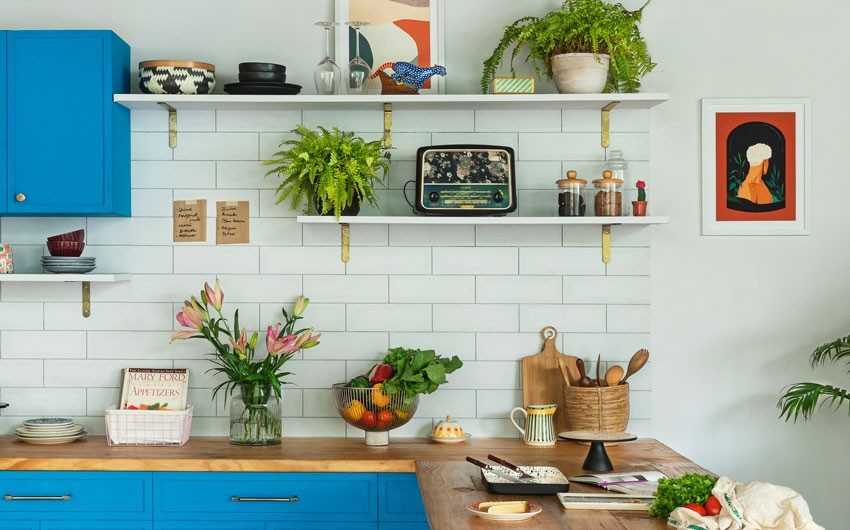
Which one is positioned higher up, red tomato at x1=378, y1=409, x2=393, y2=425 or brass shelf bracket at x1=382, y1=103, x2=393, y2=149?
brass shelf bracket at x1=382, y1=103, x2=393, y2=149

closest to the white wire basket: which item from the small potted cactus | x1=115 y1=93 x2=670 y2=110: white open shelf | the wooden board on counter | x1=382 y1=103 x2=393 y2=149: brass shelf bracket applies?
the wooden board on counter

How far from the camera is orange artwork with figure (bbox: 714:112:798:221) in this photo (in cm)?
392

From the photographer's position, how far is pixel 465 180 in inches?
148

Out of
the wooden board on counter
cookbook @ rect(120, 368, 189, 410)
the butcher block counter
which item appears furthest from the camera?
cookbook @ rect(120, 368, 189, 410)

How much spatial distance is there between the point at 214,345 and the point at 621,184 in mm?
1678

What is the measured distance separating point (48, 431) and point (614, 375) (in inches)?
84.5

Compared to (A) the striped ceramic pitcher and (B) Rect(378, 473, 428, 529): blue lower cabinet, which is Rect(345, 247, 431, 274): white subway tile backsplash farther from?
(B) Rect(378, 473, 428, 529): blue lower cabinet

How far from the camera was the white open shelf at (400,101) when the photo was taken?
3689 mm

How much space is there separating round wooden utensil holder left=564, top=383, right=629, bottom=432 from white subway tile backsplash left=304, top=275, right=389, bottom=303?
2.79 feet

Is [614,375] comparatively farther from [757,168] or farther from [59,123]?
[59,123]

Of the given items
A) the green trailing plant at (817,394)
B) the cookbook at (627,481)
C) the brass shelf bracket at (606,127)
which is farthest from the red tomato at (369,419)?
the green trailing plant at (817,394)

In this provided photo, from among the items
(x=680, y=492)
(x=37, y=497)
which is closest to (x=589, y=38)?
(x=680, y=492)

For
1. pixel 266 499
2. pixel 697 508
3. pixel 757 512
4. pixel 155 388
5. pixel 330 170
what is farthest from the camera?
pixel 155 388

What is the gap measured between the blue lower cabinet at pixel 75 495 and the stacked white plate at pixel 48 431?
25 cm
